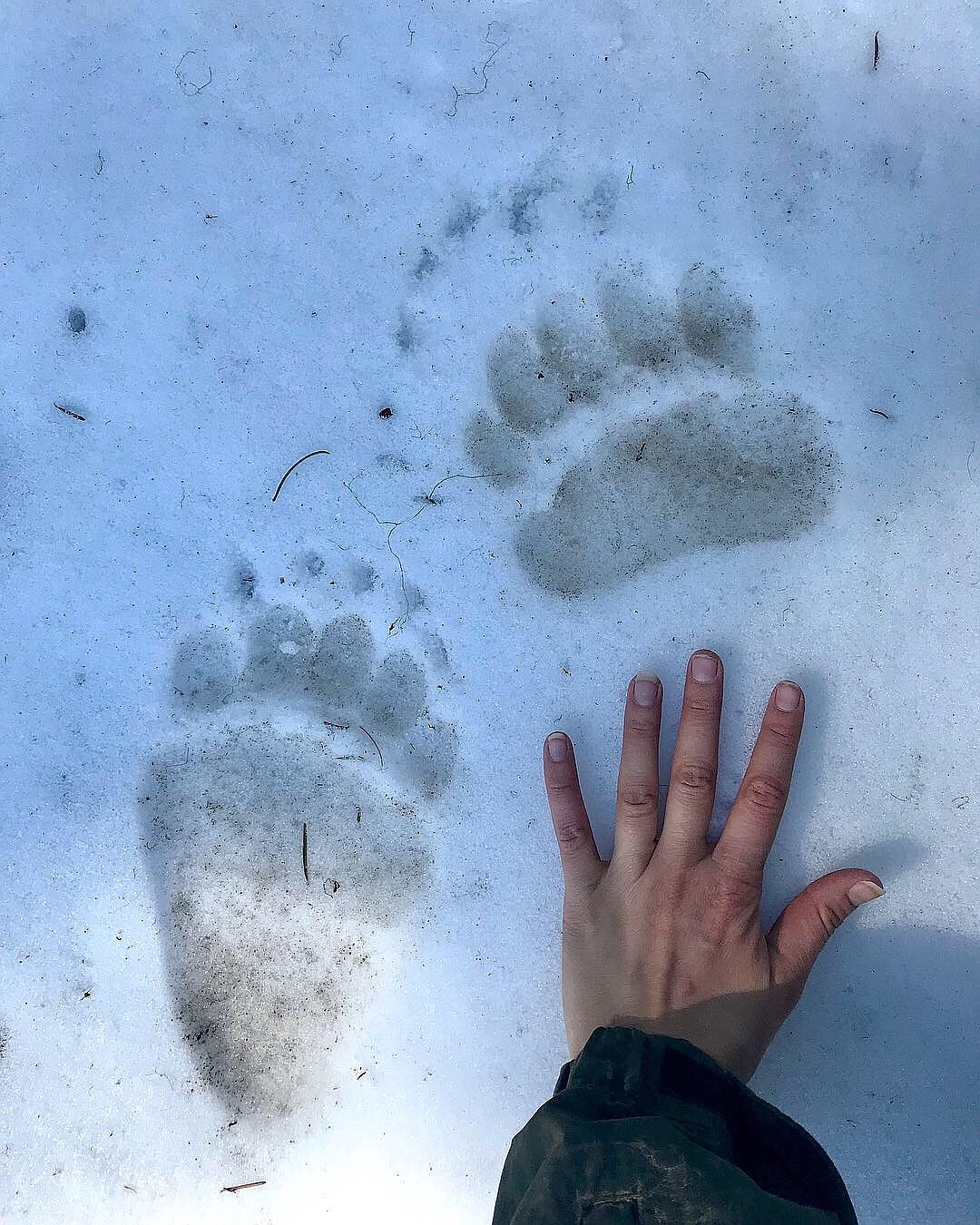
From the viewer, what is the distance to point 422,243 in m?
1.41

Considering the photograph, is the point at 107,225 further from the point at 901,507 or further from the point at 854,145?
the point at 901,507

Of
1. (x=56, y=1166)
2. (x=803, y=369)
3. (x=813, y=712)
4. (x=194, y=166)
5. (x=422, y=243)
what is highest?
(x=194, y=166)

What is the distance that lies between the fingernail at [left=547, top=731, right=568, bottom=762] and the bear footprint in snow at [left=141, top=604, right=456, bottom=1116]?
170 mm

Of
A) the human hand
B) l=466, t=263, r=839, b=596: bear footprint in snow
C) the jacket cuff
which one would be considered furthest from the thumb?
l=466, t=263, r=839, b=596: bear footprint in snow

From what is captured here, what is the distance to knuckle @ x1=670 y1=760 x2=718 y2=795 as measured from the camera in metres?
1.30

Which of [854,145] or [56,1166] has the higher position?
[854,145]

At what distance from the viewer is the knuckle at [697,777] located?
51.3 inches

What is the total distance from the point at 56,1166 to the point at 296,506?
3.95ft

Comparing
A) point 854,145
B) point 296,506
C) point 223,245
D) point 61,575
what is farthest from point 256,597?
point 854,145

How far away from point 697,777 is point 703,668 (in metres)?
→ 0.17

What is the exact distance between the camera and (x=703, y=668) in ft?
4.35

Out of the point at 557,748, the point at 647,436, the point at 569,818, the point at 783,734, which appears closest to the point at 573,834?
the point at 569,818

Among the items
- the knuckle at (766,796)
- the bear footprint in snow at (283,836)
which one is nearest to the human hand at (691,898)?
the knuckle at (766,796)

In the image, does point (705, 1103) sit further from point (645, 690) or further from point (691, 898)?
point (645, 690)
